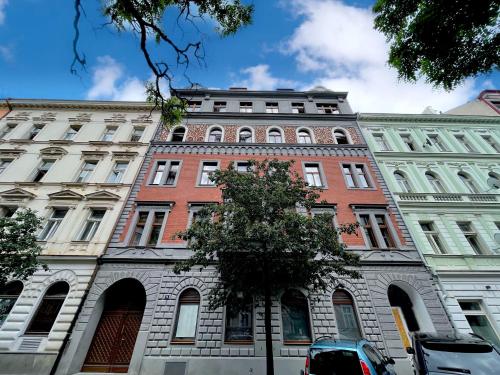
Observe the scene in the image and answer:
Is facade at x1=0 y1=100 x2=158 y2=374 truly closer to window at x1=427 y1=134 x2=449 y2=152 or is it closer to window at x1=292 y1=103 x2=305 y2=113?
window at x1=292 y1=103 x2=305 y2=113

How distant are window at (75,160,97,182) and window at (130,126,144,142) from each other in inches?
131

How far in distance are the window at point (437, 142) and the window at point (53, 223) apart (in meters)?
26.8

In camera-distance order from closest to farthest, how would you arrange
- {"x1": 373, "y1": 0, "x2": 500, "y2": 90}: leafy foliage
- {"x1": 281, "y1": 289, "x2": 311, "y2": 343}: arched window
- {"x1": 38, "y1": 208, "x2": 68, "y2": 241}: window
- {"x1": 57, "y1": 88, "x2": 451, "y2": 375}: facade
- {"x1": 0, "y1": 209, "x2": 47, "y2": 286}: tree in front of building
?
1. {"x1": 373, "y1": 0, "x2": 500, "y2": 90}: leafy foliage
2. {"x1": 0, "y1": 209, "x2": 47, "y2": 286}: tree in front of building
3. {"x1": 57, "y1": 88, "x2": 451, "y2": 375}: facade
4. {"x1": 281, "y1": 289, "x2": 311, "y2": 343}: arched window
5. {"x1": 38, "y1": 208, "x2": 68, "y2": 241}: window

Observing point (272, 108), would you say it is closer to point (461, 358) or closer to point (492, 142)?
point (492, 142)

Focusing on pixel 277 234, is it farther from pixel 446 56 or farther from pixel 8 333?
pixel 8 333

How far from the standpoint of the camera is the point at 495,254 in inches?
482

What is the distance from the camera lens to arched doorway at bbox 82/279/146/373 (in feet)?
33.3

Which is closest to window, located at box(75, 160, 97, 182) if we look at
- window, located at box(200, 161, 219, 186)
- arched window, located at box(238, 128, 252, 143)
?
window, located at box(200, 161, 219, 186)

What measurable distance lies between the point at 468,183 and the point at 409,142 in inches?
195

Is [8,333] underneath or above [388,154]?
underneath

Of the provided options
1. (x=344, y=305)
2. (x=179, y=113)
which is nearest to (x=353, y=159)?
(x=344, y=305)

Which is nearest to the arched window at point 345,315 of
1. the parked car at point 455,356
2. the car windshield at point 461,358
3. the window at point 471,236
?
the parked car at point 455,356

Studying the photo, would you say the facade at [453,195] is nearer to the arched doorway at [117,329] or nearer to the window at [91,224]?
the arched doorway at [117,329]

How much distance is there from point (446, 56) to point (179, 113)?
9.91 meters
